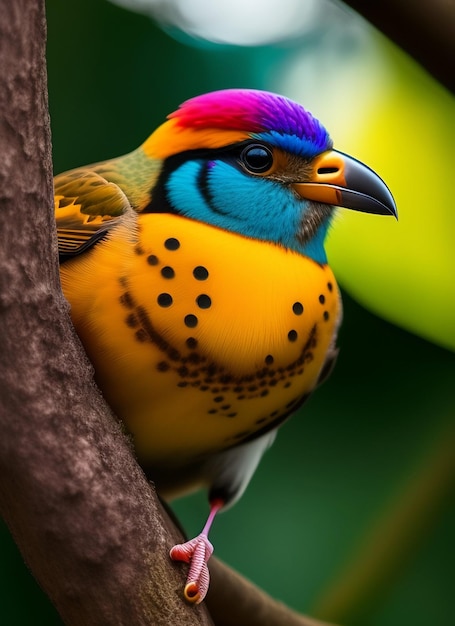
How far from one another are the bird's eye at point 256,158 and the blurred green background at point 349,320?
0.50 m

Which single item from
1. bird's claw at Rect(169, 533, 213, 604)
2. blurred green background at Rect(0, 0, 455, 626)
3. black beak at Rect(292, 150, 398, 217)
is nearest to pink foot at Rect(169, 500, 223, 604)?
bird's claw at Rect(169, 533, 213, 604)

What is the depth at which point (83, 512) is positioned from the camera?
2.73 ft

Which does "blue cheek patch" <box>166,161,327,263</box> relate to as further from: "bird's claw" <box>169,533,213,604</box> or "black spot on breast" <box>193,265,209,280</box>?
"bird's claw" <box>169,533,213,604</box>

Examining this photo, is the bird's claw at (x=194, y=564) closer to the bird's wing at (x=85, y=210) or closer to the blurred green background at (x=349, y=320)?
the bird's wing at (x=85, y=210)

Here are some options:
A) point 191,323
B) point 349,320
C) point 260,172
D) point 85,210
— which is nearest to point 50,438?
point 191,323

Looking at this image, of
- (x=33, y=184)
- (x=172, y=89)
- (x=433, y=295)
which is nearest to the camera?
(x=33, y=184)

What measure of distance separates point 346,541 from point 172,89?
3.22 feet

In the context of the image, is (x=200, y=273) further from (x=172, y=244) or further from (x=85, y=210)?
(x=85, y=210)

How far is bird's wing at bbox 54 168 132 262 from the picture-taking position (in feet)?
3.34

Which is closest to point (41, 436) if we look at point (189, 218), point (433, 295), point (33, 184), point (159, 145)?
point (33, 184)

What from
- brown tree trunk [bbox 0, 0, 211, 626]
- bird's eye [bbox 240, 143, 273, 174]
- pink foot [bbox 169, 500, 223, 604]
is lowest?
pink foot [bbox 169, 500, 223, 604]

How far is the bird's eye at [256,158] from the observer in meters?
1.11

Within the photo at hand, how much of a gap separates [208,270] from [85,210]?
17 centimetres

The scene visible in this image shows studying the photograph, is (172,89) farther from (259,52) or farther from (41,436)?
(41,436)
